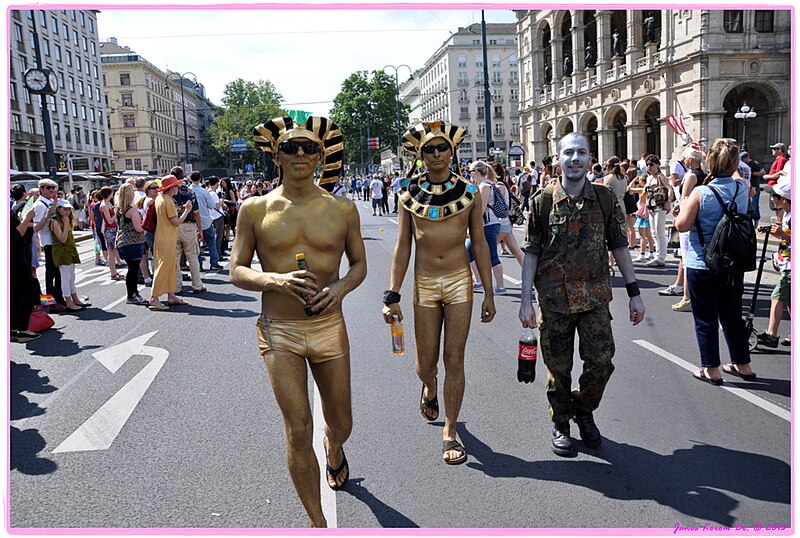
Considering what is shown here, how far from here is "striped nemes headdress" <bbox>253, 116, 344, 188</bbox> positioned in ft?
11.1

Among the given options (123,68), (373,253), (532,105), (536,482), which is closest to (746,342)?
(536,482)

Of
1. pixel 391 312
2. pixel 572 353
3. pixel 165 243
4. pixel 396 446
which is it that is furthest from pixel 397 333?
pixel 165 243

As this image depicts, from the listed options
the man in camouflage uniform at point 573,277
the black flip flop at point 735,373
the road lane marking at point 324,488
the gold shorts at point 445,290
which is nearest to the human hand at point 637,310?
the man in camouflage uniform at point 573,277

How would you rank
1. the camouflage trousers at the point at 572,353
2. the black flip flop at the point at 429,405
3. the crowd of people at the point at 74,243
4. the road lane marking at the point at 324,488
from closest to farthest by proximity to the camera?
the road lane marking at the point at 324,488 → the camouflage trousers at the point at 572,353 → the black flip flop at the point at 429,405 → the crowd of people at the point at 74,243

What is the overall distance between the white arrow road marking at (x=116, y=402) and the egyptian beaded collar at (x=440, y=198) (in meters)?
2.60

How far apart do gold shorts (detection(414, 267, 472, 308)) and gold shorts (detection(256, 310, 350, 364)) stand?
108 centimetres

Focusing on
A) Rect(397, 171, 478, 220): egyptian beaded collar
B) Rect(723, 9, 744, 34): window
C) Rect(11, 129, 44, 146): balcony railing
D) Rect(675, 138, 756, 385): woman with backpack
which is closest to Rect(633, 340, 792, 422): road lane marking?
Rect(675, 138, 756, 385): woman with backpack

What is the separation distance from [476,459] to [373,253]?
11.9m

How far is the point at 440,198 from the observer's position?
14.5ft

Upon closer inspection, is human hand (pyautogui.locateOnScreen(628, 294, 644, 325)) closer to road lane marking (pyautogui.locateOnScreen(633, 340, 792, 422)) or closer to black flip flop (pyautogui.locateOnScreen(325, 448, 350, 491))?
road lane marking (pyautogui.locateOnScreen(633, 340, 792, 422))

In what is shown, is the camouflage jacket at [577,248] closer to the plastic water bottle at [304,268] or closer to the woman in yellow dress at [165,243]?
the plastic water bottle at [304,268]

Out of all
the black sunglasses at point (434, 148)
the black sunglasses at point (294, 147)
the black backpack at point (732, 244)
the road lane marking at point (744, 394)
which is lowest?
the road lane marking at point (744, 394)

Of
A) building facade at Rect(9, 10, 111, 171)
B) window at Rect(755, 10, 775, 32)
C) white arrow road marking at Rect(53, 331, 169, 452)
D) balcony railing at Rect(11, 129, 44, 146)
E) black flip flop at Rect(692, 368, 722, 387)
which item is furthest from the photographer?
building facade at Rect(9, 10, 111, 171)

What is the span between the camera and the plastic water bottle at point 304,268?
316 centimetres
